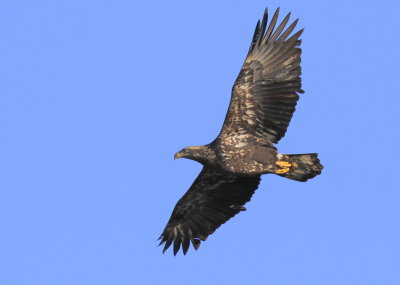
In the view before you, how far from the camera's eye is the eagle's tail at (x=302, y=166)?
630 inches

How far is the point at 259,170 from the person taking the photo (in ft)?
52.7

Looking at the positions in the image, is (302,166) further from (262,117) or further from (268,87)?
(268,87)

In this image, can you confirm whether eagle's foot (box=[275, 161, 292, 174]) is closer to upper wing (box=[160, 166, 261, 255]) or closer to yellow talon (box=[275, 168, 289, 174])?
yellow talon (box=[275, 168, 289, 174])

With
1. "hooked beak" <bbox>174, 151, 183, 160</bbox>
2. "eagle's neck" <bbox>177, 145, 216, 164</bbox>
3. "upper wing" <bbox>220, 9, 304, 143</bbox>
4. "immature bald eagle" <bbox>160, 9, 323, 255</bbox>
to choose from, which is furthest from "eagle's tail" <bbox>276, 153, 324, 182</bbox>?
"hooked beak" <bbox>174, 151, 183, 160</bbox>

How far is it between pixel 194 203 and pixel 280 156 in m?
2.82

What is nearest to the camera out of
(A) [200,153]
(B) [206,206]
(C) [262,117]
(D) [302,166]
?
(D) [302,166]

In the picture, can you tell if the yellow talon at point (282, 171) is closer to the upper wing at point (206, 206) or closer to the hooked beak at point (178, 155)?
the upper wing at point (206, 206)

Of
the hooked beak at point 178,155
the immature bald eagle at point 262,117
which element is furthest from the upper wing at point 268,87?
the hooked beak at point 178,155

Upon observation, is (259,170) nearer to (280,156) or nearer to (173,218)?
(280,156)

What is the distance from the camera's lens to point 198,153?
16.2 metres

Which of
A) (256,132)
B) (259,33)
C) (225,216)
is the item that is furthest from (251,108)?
(225,216)

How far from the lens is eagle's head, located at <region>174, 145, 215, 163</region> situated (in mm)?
16172

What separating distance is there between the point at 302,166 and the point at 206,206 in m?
2.86

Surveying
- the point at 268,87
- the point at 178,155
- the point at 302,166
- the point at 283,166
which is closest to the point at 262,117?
the point at 268,87
